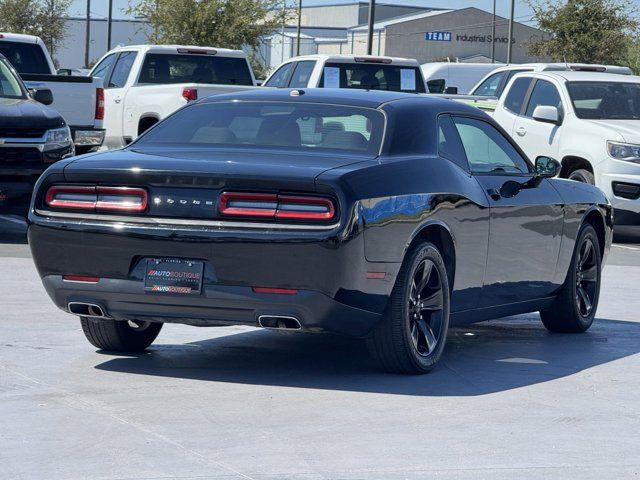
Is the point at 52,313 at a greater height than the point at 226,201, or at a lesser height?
lesser

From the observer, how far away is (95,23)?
110562 millimetres

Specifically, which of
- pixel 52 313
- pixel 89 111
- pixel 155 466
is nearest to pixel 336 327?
pixel 155 466

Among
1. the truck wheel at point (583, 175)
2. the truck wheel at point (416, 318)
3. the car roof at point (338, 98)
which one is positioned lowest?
the truck wheel at point (583, 175)

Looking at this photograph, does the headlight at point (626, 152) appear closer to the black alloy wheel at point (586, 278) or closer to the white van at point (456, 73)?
the black alloy wheel at point (586, 278)

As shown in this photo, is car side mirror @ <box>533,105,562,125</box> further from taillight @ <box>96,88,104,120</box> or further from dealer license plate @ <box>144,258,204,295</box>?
dealer license plate @ <box>144,258,204,295</box>

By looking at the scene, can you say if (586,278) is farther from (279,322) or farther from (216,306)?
(216,306)

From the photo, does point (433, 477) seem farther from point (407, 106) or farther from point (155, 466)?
point (407, 106)

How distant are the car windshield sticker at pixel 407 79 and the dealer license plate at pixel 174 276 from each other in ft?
47.4

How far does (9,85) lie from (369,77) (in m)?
6.72

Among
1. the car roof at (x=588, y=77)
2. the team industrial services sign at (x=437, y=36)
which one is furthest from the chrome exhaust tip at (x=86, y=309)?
the team industrial services sign at (x=437, y=36)

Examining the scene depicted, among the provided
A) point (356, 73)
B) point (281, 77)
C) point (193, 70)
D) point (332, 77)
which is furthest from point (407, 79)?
point (193, 70)

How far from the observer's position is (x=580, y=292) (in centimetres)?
965

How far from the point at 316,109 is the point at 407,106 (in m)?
0.50

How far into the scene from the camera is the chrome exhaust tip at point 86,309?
7.23 meters
